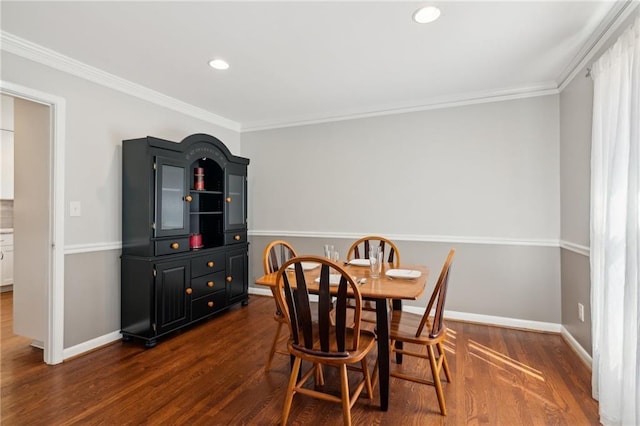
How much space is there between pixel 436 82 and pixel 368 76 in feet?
2.23

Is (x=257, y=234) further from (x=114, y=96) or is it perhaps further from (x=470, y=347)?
(x=470, y=347)

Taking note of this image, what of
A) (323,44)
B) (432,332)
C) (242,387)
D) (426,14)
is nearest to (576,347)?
(432,332)

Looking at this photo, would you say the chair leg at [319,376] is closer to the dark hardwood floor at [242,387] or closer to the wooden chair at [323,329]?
the dark hardwood floor at [242,387]

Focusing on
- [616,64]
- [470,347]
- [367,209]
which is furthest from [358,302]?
[367,209]

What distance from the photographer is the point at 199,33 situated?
2189 mm

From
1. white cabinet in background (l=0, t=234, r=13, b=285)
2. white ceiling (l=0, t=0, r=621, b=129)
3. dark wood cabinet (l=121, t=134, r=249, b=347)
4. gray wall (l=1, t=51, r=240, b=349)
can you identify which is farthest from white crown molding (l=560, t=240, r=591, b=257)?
white cabinet in background (l=0, t=234, r=13, b=285)

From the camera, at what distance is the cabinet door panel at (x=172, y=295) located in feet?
9.36

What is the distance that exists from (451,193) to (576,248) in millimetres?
1182

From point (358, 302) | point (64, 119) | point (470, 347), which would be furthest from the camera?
point (470, 347)

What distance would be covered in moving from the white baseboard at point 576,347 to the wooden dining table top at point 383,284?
4.50 ft

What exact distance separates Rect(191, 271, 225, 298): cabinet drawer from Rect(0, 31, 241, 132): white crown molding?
1861 millimetres

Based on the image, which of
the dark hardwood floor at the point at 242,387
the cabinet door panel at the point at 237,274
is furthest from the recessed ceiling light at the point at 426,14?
the cabinet door panel at the point at 237,274

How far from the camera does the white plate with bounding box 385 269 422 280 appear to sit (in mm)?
2188

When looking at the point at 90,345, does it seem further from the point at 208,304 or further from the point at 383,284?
the point at 383,284
